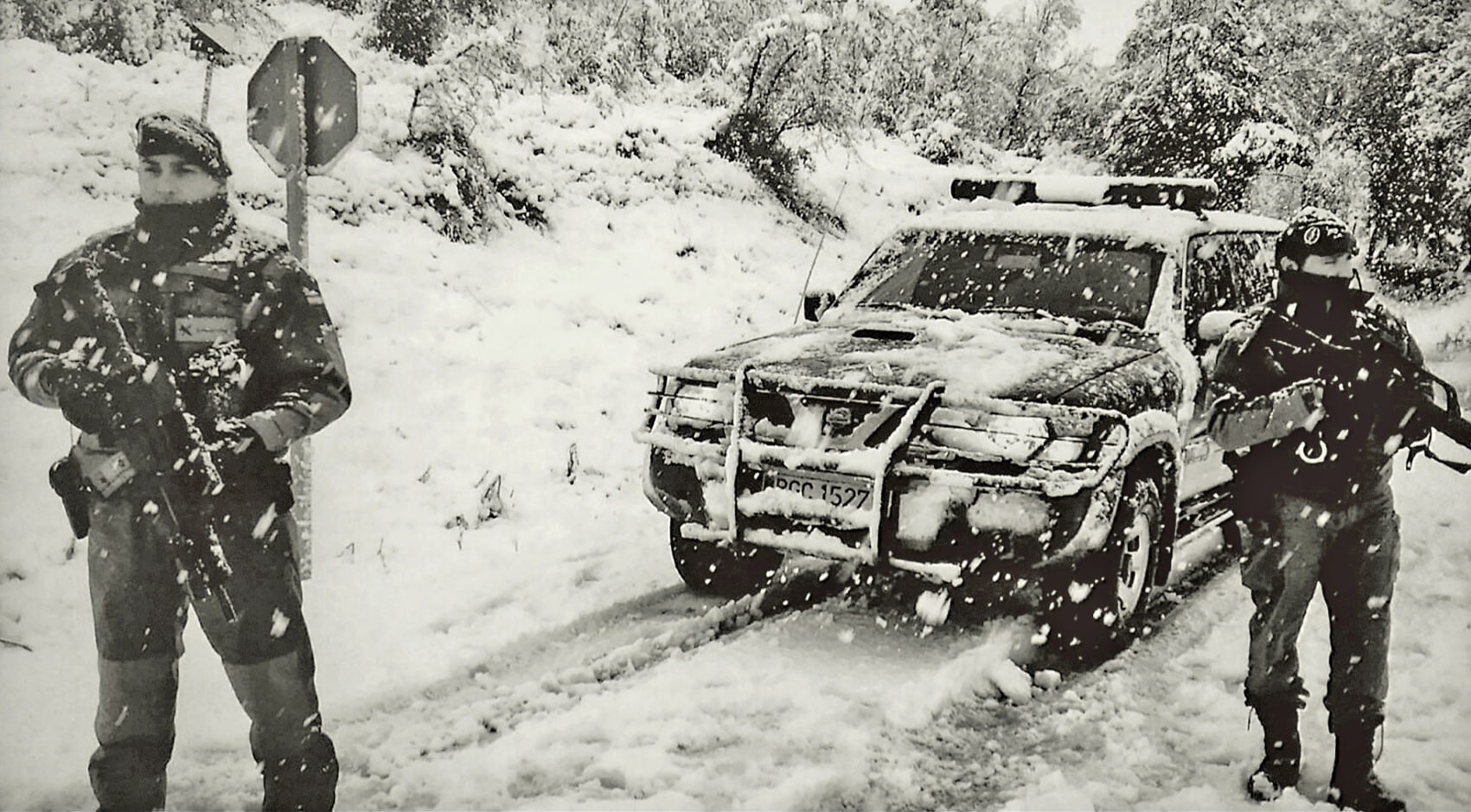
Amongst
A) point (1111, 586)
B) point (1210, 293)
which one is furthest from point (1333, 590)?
point (1210, 293)

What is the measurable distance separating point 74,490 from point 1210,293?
4629 millimetres

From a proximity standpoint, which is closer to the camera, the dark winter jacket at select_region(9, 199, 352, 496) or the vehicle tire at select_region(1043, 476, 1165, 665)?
the dark winter jacket at select_region(9, 199, 352, 496)

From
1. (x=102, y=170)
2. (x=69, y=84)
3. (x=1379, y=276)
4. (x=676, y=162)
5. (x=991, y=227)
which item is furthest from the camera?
(x=676, y=162)

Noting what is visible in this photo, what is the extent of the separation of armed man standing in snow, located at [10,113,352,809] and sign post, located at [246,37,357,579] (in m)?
0.54

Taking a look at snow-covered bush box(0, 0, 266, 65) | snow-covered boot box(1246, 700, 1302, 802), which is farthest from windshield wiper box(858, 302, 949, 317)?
snow-covered bush box(0, 0, 266, 65)

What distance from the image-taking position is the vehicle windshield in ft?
16.4

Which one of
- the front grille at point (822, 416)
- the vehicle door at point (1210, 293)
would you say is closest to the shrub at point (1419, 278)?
the vehicle door at point (1210, 293)

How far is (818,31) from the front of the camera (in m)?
8.10

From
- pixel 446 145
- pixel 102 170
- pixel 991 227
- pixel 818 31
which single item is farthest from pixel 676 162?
pixel 102 170

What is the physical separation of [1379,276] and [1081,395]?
39.6 inches

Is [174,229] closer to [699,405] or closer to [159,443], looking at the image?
[159,443]

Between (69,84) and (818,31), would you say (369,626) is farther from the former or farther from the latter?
(818,31)

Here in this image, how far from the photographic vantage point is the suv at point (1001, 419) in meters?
3.93

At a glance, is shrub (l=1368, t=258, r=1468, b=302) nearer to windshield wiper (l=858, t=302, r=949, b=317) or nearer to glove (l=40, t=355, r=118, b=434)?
windshield wiper (l=858, t=302, r=949, b=317)
